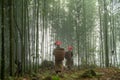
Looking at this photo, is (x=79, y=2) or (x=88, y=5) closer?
(x=79, y=2)

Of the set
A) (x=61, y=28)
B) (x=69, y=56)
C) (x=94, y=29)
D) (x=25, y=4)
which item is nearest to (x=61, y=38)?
(x=61, y=28)

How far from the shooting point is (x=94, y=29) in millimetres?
23219

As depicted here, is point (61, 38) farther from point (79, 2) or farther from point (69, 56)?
point (69, 56)

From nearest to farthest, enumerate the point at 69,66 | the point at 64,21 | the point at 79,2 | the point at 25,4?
the point at 25,4 → the point at 69,66 → the point at 79,2 → the point at 64,21

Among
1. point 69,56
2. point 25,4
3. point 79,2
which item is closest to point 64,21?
point 79,2

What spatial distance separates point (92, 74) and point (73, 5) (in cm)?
1319

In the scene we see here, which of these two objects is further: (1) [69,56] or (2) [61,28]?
(2) [61,28]

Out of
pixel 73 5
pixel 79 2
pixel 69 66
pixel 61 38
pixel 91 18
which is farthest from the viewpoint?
pixel 61 38

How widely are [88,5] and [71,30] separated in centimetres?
412

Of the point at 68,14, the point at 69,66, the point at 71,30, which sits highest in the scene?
the point at 68,14

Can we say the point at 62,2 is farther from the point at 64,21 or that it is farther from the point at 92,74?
the point at 92,74

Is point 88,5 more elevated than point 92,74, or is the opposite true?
point 88,5

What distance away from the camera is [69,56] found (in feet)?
42.9

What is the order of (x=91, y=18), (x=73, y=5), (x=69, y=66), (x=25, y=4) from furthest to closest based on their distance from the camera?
(x=91, y=18), (x=73, y=5), (x=69, y=66), (x=25, y=4)
